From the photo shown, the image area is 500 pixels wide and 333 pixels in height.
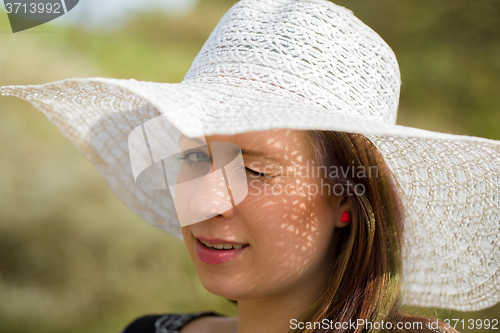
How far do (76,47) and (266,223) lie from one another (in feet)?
7.14

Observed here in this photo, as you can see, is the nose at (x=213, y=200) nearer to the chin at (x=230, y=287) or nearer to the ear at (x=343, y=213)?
the chin at (x=230, y=287)

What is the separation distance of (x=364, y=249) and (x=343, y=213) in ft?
0.33

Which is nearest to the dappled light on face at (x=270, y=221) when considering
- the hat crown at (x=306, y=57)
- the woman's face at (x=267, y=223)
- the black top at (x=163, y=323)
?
the woman's face at (x=267, y=223)

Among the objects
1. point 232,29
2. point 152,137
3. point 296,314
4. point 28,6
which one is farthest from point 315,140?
point 28,6

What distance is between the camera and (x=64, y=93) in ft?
2.96

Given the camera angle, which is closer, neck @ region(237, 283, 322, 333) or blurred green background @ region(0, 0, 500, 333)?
neck @ region(237, 283, 322, 333)

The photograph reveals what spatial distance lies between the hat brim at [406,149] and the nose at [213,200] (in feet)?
0.46

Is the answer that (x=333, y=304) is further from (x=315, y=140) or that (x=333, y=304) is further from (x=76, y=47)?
(x=76, y=47)

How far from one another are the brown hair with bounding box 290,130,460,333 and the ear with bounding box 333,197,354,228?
0.04 ft

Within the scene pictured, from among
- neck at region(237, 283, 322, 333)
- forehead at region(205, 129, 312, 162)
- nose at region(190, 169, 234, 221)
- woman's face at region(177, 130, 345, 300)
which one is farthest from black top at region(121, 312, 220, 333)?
forehead at region(205, 129, 312, 162)

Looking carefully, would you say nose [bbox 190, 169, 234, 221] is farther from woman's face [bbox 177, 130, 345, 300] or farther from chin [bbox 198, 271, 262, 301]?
Result: chin [bbox 198, 271, 262, 301]

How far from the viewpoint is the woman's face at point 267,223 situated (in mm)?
784

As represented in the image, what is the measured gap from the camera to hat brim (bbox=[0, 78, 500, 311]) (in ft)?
1.97

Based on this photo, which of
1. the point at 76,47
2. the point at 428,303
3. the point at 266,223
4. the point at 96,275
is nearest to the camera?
the point at 266,223
